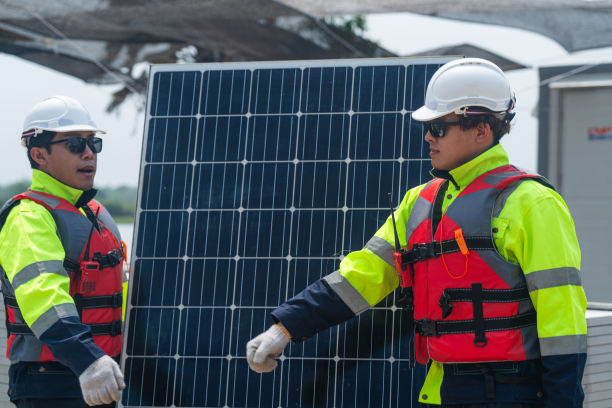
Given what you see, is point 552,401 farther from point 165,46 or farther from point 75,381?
point 165,46

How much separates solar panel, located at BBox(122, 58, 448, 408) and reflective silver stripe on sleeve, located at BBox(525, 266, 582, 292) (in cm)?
122

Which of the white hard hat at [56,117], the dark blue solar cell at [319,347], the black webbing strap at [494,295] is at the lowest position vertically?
the dark blue solar cell at [319,347]

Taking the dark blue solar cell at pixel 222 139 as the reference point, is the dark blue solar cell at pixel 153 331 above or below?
below

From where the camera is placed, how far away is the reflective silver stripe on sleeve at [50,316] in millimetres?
3734

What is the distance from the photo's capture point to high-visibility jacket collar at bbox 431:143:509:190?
3549mm

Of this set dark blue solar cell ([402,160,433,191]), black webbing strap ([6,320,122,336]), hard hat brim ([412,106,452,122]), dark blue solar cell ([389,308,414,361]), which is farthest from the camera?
dark blue solar cell ([402,160,433,191])

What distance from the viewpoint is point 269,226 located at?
4512 millimetres

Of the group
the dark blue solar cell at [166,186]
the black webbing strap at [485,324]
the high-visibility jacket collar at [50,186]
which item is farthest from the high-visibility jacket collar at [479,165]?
the high-visibility jacket collar at [50,186]

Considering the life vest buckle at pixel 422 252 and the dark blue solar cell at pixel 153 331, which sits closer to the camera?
the life vest buckle at pixel 422 252

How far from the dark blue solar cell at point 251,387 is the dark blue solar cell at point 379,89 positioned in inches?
67.8

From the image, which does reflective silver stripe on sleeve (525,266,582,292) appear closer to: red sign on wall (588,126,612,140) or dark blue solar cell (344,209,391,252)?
dark blue solar cell (344,209,391,252)

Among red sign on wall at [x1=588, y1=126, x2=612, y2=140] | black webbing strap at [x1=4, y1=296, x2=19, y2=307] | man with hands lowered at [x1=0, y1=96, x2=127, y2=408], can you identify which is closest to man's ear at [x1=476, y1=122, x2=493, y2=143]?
man with hands lowered at [x1=0, y1=96, x2=127, y2=408]

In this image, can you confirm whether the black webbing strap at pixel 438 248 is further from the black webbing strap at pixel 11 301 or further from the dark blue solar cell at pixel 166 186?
the black webbing strap at pixel 11 301

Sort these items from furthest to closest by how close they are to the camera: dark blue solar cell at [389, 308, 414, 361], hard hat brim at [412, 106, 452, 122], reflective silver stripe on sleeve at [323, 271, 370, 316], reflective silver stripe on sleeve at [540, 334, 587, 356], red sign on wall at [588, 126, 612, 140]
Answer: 1. red sign on wall at [588, 126, 612, 140]
2. dark blue solar cell at [389, 308, 414, 361]
3. reflective silver stripe on sleeve at [323, 271, 370, 316]
4. hard hat brim at [412, 106, 452, 122]
5. reflective silver stripe on sleeve at [540, 334, 587, 356]
